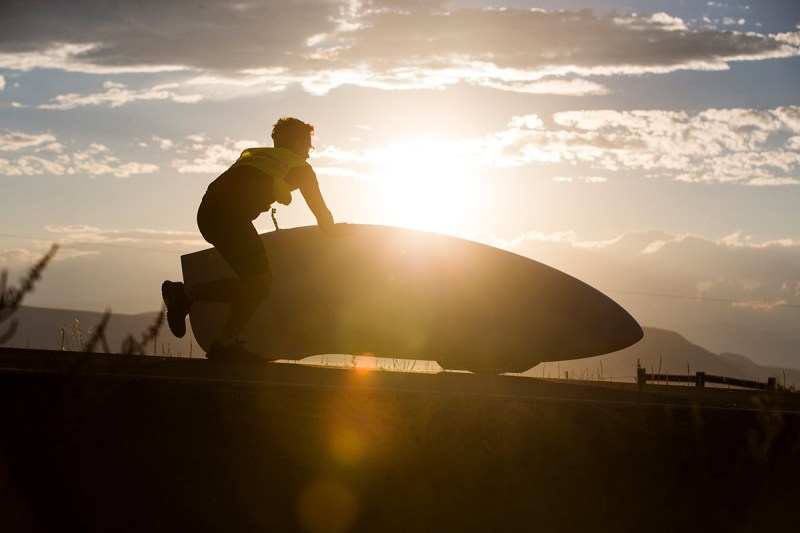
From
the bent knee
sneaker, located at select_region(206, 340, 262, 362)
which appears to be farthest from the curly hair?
sneaker, located at select_region(206, 340, 262, 362)

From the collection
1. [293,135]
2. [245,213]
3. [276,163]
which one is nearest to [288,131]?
[293,135]

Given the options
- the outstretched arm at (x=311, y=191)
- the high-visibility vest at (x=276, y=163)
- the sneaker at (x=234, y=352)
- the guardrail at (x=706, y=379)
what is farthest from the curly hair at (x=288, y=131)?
the guardrail at (x=706, y=379)

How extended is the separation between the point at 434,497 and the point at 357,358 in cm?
759

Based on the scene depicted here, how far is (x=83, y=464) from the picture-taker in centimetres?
584

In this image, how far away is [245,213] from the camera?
9.55m

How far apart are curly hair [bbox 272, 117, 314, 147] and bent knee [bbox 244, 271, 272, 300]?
1.43m

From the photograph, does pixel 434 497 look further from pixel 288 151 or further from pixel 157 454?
pixel 288 151

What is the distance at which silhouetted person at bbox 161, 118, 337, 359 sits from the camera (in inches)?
374

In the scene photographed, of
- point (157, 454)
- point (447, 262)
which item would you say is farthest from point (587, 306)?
point (157, 454)

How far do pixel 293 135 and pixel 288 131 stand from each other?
7cm

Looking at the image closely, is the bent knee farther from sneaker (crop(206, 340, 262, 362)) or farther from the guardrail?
the guardrail

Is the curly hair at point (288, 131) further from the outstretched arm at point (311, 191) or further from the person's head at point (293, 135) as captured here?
the outstretched arm at point (311, 191)

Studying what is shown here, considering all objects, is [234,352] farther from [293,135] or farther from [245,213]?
[293,135]

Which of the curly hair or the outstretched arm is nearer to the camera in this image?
the outstretched arm
